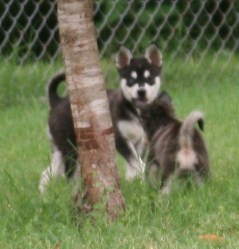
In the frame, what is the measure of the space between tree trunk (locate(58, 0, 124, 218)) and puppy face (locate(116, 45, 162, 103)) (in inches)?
121

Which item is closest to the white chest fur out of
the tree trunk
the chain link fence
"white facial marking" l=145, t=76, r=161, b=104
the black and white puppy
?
the black and white puppy

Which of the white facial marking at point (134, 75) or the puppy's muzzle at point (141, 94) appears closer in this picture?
the puppy's muzzle at point (141, 94)

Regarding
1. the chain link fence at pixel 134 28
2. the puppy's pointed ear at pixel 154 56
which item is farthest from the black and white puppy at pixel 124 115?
the chain link fence at pixel 134 28

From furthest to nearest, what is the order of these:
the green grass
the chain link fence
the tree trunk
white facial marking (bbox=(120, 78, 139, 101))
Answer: the chain link fence
white facial marking (bbox=(120, 78, 139, 101))
the tree trunk
the green grass

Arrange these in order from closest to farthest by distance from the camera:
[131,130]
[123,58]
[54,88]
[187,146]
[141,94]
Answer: [187,146]
[54,88]
[131,130]
[141,94]
[123,58]

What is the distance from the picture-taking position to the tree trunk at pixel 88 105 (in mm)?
6395

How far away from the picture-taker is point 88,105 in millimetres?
6438

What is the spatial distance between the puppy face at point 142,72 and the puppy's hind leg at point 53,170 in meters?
Result: 1.36

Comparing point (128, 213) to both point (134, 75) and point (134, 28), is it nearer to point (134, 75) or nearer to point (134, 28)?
point (134, 75)

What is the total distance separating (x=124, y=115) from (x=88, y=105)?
2852 millimetres

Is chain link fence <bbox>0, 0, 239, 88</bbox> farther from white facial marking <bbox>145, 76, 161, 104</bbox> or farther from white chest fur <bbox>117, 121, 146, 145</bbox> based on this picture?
white chest fur <bbox>117, 121, 146, 145</bbox>

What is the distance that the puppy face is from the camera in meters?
9.61

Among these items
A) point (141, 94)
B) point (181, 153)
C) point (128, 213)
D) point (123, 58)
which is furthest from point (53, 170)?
point (123, 58)

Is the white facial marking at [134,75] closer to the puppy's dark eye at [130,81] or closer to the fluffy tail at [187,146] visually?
the puppy's dark eye at [130,81]
